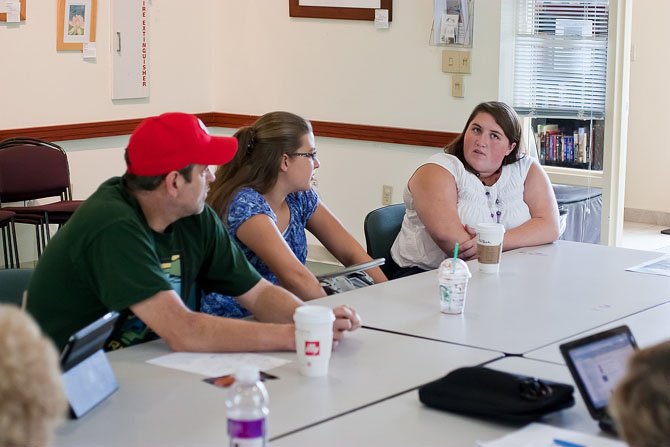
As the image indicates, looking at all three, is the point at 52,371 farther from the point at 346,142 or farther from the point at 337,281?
the point at 346,142

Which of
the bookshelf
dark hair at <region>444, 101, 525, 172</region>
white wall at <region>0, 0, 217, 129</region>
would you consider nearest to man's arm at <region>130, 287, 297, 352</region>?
dark hair at <region>444, 101, 525, 172</region>

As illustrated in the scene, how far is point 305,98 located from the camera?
6504 millimetres

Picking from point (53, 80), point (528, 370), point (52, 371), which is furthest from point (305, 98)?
point (52, 371)

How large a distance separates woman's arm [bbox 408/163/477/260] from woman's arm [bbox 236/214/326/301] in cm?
68

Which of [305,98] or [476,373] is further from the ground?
[305,98]

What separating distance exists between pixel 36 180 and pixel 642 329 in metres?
3.84

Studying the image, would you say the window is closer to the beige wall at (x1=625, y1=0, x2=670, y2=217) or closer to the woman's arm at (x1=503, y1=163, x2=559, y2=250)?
the woman's arm at (x1=503, y1=163, x2=559, y2=250)

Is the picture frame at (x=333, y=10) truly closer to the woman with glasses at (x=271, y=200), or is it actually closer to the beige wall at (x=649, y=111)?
the beige wall at (x=649, y=111)

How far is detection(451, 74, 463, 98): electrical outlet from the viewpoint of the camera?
5828 millimetres

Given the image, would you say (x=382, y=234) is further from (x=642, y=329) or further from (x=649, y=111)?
(x=649, y=111)

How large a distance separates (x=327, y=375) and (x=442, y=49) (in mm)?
3870

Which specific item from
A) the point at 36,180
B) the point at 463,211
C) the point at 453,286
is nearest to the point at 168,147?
the point at 453,286

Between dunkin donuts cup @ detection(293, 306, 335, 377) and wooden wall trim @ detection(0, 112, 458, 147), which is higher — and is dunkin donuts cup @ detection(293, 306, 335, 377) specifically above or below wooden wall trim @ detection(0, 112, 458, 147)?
below

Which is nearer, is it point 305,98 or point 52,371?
point 52,371
